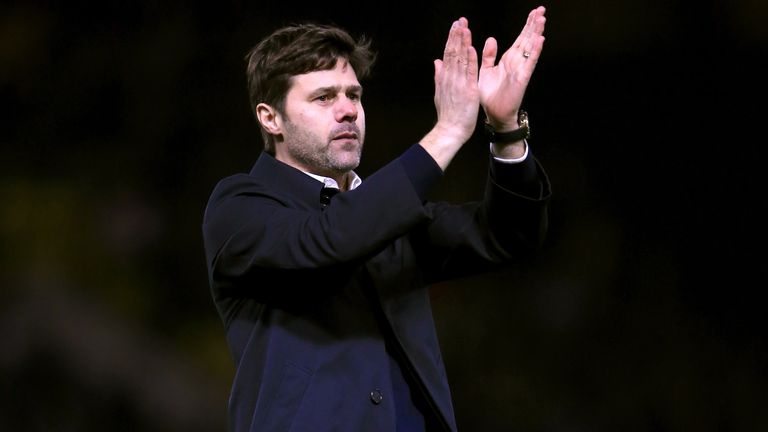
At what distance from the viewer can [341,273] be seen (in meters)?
1.22

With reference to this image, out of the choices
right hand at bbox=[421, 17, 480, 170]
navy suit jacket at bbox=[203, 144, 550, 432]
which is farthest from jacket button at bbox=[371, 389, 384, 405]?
right hand at bbox=[421, 17, 480, 170]

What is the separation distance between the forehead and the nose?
0.02 metres

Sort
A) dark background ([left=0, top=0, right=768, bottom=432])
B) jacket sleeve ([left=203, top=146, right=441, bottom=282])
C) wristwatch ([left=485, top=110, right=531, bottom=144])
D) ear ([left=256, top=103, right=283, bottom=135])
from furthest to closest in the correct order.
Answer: dark background ([left=0, top=0, right=768, bottom=432])
ear ([left=256, top=103, right=283, bottom=135])
wristwatch ([left=485, top=110, right=531, bottom=144])
jacket sleeve ([left=203, top=146, right=441, bottom=282])

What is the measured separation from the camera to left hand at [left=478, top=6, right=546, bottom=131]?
49.2 inches

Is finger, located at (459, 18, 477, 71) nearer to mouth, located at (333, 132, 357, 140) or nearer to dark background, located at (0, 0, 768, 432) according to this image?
mouth, located at (333, 132, 357, 140)

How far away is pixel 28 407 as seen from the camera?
2.41 metres

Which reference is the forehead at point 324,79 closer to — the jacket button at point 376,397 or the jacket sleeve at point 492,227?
the jacket sleeve at point 492,227

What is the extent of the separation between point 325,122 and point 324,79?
0.06 metres

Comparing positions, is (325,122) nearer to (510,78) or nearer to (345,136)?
(345,136)

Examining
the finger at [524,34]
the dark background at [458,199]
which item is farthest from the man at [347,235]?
the dark background at [458,199]

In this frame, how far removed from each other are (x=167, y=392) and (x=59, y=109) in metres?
0.70

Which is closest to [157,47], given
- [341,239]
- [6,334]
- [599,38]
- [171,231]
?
[171,231]

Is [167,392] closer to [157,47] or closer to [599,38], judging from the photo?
[157,47]

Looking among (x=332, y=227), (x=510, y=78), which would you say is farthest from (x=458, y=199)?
(x=332, y=227)
